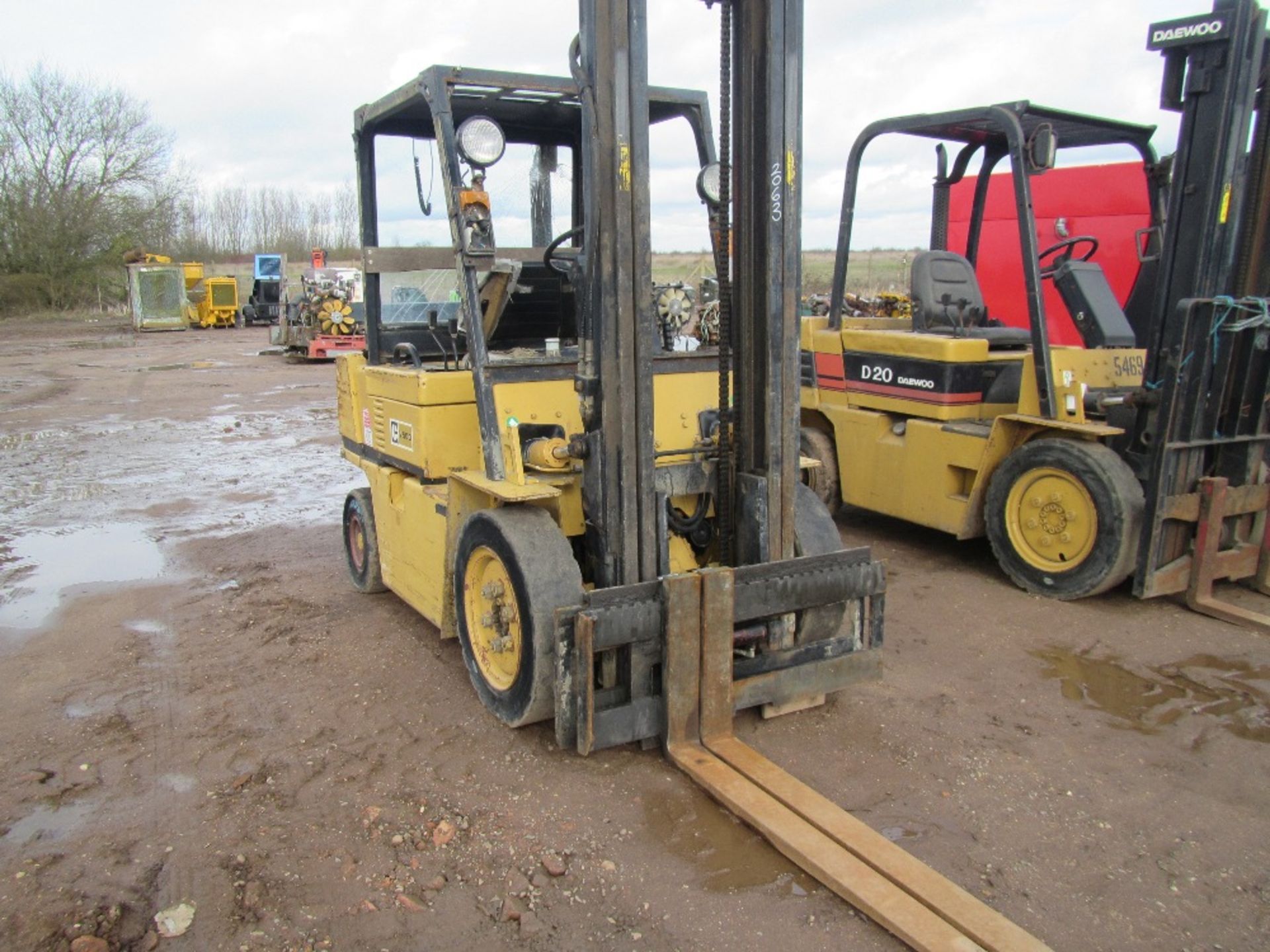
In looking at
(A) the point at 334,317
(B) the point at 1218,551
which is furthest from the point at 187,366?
(B) the point at 1218,551

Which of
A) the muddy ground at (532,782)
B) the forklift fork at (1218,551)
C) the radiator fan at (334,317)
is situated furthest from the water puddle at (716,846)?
the radiator fan at (334,317)

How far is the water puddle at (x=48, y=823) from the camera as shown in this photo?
340 centimetres

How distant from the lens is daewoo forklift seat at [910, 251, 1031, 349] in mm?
6832

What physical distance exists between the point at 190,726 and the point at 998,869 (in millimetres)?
3268

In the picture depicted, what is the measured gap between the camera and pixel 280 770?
151 inches

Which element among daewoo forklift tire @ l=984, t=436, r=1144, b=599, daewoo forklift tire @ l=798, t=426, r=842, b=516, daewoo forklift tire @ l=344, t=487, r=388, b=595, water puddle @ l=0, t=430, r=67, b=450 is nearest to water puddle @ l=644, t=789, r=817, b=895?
daewoo forklift tire @ l=344, t=487, r=388, b=595

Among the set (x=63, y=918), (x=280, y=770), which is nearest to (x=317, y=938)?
(x=63, y=918)

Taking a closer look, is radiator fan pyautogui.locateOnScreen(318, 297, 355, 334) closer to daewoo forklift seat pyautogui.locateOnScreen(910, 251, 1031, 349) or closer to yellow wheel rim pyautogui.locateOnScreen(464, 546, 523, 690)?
daewoo forklift seat pyautogui.locateOnScreen(910, 251, 1031, 349)

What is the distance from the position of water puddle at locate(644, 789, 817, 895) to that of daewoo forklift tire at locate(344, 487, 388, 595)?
9.12 ft

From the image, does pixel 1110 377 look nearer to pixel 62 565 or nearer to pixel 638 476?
pixel 638 476

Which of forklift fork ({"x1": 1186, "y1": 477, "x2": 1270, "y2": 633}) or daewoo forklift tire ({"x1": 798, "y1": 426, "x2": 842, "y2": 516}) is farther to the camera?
daewoo forklift tire ({"x1": 798, "y1": 426, "x2": 842, "y2": 516})

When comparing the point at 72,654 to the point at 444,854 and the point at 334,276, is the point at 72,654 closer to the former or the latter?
the point at 444,854

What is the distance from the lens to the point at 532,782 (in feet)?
12.1

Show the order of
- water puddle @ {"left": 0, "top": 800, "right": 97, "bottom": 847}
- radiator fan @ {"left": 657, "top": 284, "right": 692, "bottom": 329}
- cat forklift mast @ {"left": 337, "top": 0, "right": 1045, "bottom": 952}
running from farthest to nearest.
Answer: radiator fan @ {"left": 657, "top": 284, "right": 692, "bottom": 329}, cat forklift mast @ {"left": 337, "top": 0, "right": 1045, "bottom": 952}, water puddle @ {"left": 0, "top": 800, "right": 97, "bottom": 847}
